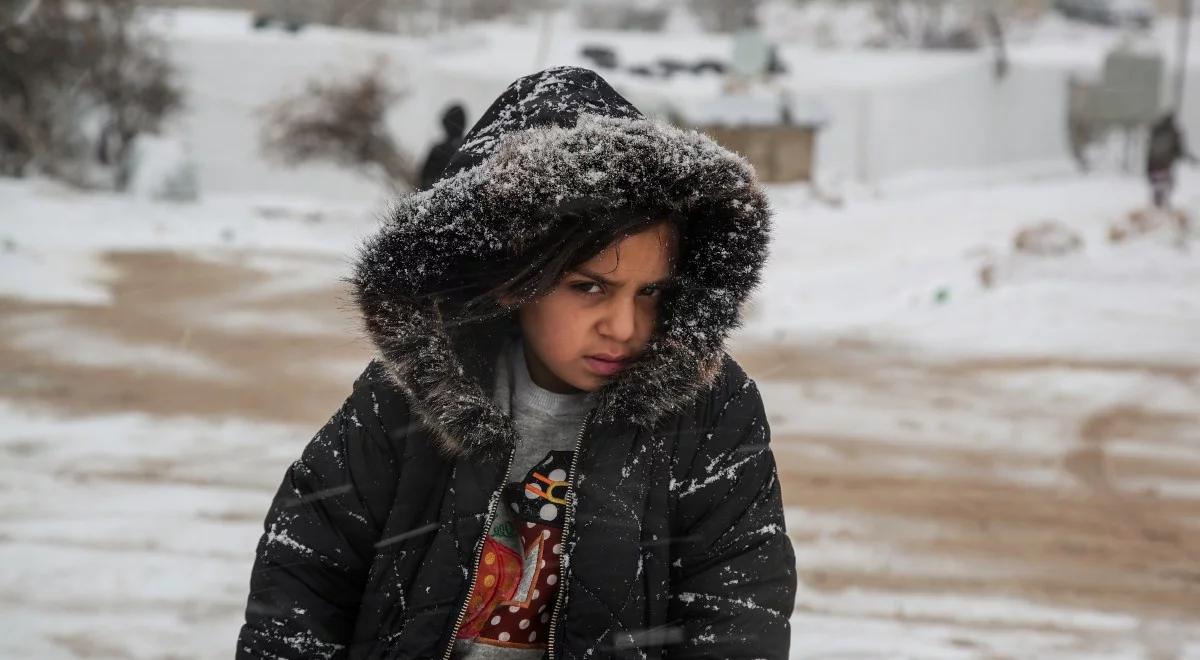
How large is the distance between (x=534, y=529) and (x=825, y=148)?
86.3 ft

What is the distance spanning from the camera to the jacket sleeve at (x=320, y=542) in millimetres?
1962

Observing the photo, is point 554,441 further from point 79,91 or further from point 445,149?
point 79,91

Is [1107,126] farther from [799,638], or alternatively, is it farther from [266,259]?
[799,638]

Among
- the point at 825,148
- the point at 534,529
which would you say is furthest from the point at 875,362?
the point at 825,148

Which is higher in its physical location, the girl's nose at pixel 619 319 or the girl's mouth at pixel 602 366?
the girl's nose at pixel 619 319

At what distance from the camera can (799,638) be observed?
3857 mm

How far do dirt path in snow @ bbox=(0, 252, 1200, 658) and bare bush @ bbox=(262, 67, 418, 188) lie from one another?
370 inches

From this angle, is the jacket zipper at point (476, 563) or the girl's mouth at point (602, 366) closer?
the jacket zipper at point (476, 563)

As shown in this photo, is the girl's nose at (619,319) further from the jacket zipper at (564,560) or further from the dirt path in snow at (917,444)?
the dirt path in snow at (917,444)

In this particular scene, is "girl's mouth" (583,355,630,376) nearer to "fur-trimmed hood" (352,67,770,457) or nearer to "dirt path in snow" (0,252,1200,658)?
"fur-trimmed hood" (352,67,770,457)

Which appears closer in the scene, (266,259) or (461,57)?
(266,259)

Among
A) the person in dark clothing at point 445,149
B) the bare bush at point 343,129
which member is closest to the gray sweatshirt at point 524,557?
the person in dark clothing at point 445,149

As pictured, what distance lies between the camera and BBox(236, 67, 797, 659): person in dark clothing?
1.94m

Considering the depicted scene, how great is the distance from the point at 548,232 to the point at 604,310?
152 millimetres
